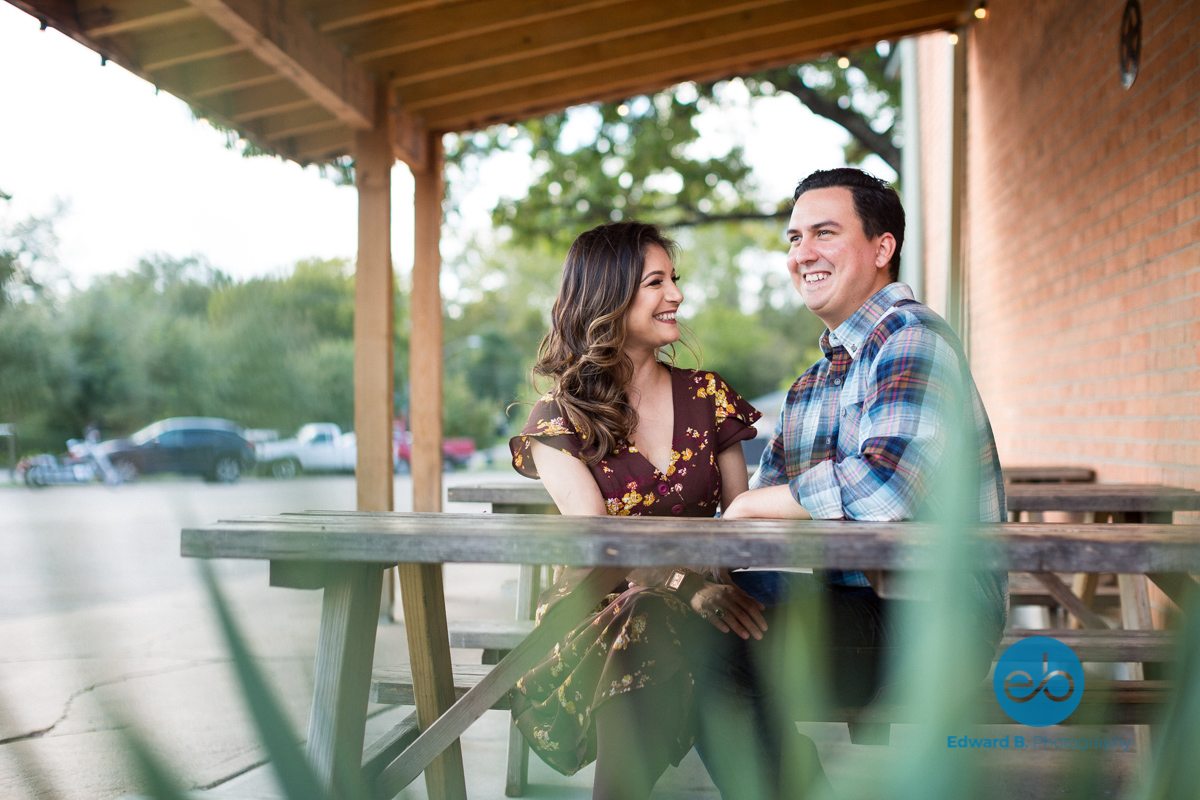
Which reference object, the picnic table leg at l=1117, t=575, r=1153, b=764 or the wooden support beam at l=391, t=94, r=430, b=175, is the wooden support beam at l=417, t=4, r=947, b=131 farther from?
the picnic table leg at l=1117, t=575, r=1153, b=764

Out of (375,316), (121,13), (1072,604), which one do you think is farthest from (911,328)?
(375,316)

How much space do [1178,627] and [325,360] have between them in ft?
1.27

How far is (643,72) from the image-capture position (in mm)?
4867

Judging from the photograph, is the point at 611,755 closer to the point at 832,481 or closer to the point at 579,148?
the point at 832,481

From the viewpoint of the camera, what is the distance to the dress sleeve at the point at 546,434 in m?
1.99

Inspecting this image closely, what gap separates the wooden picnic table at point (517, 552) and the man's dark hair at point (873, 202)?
0.80 m

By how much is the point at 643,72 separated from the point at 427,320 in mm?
1596

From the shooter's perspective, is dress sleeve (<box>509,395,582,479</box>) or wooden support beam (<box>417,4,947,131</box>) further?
wooden support beam (<box>417,4,947,131</box>)

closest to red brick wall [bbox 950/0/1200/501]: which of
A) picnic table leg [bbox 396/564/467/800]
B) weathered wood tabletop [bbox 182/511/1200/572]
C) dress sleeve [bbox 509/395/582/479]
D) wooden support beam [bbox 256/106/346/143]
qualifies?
weathered wood tabletop [bbox 182/511/1200/572]

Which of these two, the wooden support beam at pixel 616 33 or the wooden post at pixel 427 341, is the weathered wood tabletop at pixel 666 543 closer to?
the wooden support beam at pixel 616 33

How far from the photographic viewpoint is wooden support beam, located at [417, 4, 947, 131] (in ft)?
15.1

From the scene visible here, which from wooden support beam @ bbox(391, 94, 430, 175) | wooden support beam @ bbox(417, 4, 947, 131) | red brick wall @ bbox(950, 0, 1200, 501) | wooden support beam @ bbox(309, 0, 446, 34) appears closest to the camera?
red brick wall @ bbox(950, 0, 1200, 501)

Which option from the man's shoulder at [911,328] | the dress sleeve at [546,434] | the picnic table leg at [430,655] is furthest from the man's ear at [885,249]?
the picnic table leg at [430,655]

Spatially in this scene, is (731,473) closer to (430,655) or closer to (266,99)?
(430,655)
